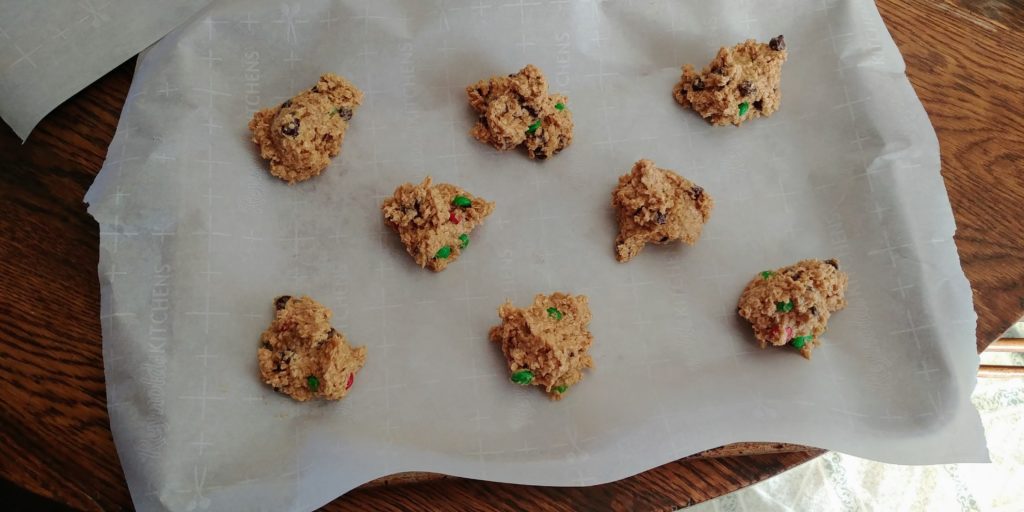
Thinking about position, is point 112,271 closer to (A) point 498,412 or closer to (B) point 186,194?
(B) point 186,194

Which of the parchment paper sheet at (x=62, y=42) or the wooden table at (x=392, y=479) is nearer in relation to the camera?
the wooden table at (x=392, y=479)

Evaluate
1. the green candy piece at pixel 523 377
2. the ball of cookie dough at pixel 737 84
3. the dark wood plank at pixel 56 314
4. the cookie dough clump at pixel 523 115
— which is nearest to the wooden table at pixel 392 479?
the dark wood plank at pixel 56 314

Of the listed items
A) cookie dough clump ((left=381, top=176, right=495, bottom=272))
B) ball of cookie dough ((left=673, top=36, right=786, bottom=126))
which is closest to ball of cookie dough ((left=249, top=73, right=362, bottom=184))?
cookie dough clump ((left=381, top=176, right=495, bottom=272))

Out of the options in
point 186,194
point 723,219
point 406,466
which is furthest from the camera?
point 723,219

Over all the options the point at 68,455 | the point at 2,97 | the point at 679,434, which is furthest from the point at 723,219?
the point at 2,97

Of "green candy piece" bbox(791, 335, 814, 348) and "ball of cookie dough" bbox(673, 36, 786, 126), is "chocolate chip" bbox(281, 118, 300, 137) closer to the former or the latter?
"ball of cookie dough" bbox(673, 36, 786, 126)

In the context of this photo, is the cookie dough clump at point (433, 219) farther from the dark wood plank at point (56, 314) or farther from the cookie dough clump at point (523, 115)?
the dark wood plank at point (56, 314)
